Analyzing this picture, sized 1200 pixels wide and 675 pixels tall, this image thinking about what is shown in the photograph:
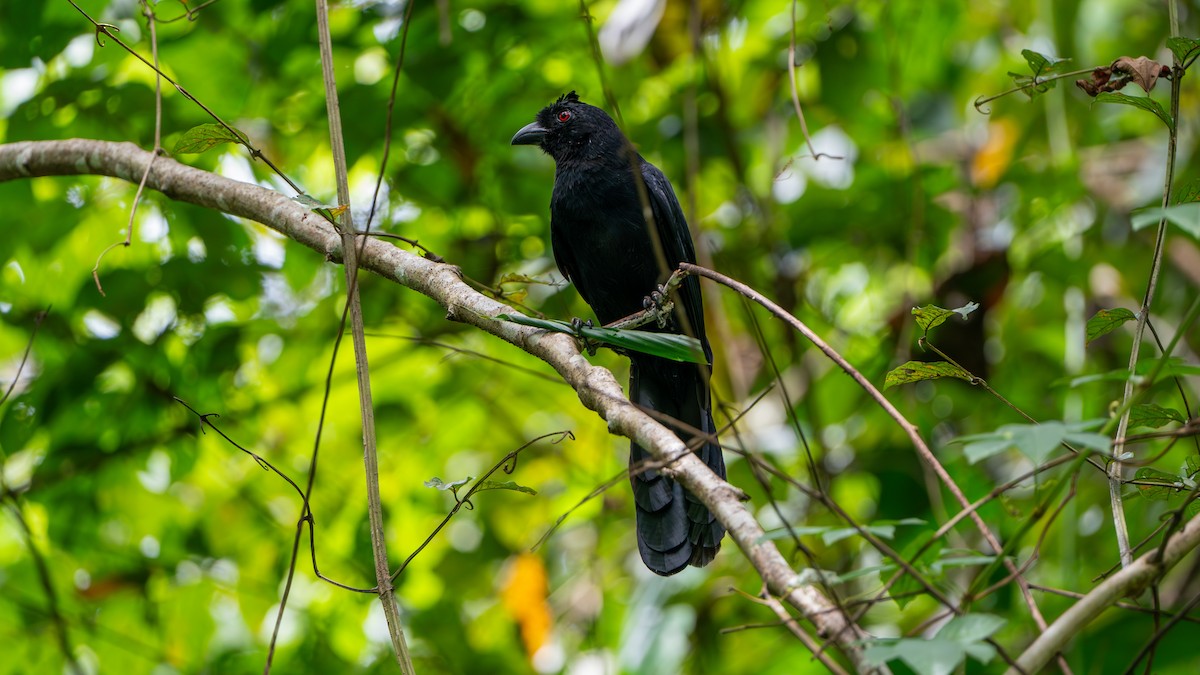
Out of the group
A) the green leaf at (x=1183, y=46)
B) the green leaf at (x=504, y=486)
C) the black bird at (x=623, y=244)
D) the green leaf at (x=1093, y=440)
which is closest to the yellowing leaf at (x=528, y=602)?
the black bird at (x=623, y=244)

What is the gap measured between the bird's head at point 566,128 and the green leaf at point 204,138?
173 centimetres

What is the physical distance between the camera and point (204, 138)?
7.44 feet

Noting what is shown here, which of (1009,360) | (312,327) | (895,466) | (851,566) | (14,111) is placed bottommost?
(851,566)

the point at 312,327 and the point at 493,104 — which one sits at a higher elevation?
the point at 493,104

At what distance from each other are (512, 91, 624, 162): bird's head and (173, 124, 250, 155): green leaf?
173cm

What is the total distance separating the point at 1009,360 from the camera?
422 centimetres

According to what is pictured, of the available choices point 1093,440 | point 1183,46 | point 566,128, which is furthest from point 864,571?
point 566,128

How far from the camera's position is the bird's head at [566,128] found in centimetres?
386

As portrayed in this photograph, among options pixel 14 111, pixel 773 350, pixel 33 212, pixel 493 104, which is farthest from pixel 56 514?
pixel 773 350

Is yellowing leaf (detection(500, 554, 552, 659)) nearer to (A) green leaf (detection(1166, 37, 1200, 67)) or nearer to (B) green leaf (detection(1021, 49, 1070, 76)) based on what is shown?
(B) green leaf (detection(1021, 49, 1070, 76))

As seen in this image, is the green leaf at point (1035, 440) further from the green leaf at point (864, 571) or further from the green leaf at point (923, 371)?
the green leaf at point (923, 371)

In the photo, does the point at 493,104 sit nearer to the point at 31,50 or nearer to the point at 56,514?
the point at 31,50

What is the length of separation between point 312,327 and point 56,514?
1.11 metres

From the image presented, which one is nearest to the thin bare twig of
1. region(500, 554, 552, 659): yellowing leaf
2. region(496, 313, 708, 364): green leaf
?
region(496, 313, 708, 364): green leaf
